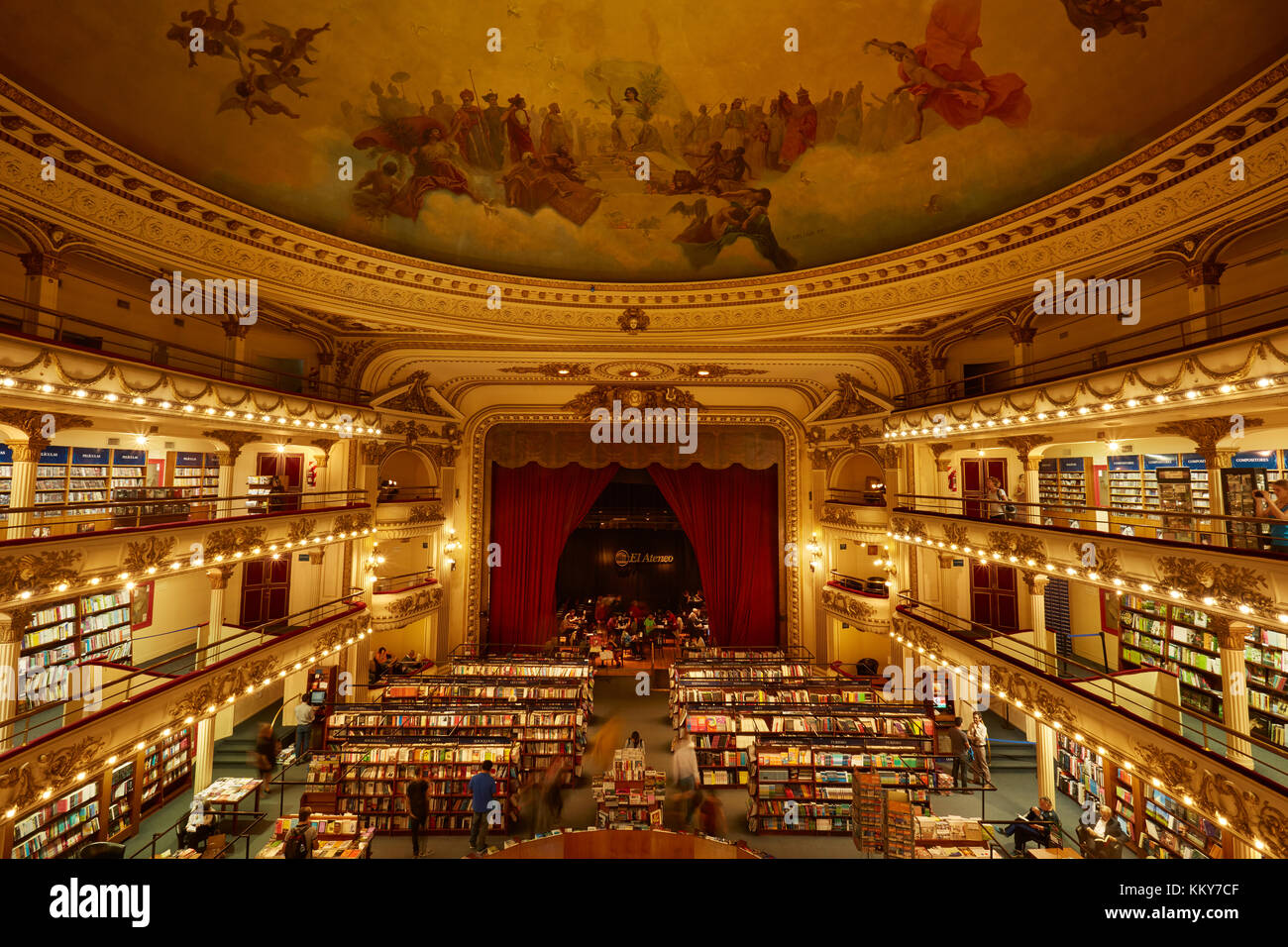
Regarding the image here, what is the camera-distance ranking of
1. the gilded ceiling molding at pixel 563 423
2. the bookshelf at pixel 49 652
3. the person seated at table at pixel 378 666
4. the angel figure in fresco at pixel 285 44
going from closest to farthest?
the angel figure in fresco at pixel 285 44 < the bookshelf at pixel 49 652 < the person seated at table at pixel 378 666 < the gilded ceiling molding at pixel 563 423

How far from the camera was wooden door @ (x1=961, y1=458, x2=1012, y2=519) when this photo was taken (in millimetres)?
13162

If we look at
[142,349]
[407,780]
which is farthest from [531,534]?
[142,349]

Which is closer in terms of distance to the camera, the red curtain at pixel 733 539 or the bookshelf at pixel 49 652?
the bookshelf at pixel 49 652

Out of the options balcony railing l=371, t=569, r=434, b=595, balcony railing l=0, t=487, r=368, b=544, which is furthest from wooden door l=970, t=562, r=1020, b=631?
balcony railing l=0, t=487, r=368, b=544

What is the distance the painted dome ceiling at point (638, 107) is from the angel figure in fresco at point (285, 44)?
1.0 inches

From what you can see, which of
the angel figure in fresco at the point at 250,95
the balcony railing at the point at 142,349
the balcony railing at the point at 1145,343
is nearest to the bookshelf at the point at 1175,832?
the balcony railing at the point at 1145,343

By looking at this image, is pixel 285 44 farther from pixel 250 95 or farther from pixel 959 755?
pixel 959 755

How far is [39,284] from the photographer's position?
7.46 meters

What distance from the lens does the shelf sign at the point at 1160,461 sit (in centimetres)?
1062

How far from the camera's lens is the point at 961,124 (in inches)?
354

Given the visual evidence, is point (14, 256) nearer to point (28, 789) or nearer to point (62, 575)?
point (62, 575)

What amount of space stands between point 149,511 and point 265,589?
418cm

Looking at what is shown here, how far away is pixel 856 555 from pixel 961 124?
33.5ft

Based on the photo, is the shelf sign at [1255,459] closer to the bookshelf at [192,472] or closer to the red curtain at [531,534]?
the red curtain at [531,534]
